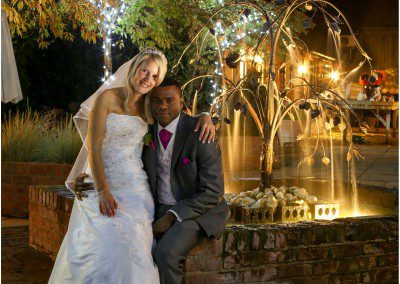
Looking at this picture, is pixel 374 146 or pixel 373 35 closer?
pixel 374 146

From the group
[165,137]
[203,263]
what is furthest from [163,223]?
[165,137]

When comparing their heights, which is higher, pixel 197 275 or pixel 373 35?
pixel 373 35

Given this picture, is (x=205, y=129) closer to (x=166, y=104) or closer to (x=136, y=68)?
(x=166, y=104)

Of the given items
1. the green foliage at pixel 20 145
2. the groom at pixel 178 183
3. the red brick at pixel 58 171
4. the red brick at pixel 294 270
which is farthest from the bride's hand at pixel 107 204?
the green foliage at pixel 20 145

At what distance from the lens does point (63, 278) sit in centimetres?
449

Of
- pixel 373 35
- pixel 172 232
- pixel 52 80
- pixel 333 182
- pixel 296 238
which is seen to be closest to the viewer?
pixel 172 232

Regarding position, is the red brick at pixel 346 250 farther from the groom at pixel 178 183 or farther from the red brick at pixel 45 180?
the red brick at pixel 45 180

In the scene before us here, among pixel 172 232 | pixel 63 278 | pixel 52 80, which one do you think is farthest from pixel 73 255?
pixel 52 80

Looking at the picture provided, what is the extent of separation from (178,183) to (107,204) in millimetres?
461

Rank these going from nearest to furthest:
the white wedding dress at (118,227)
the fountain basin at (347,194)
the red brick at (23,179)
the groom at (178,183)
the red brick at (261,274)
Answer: the white wedding dress at (118,227), the groom at (178,183), the red brick at (261,274), the fountain basin at (347,194), the red brick at (23,179)

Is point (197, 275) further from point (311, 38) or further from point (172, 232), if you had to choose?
point (311, 38)

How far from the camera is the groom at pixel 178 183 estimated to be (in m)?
4.32

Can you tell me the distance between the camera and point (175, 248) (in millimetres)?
4285

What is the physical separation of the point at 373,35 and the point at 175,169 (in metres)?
18.1
